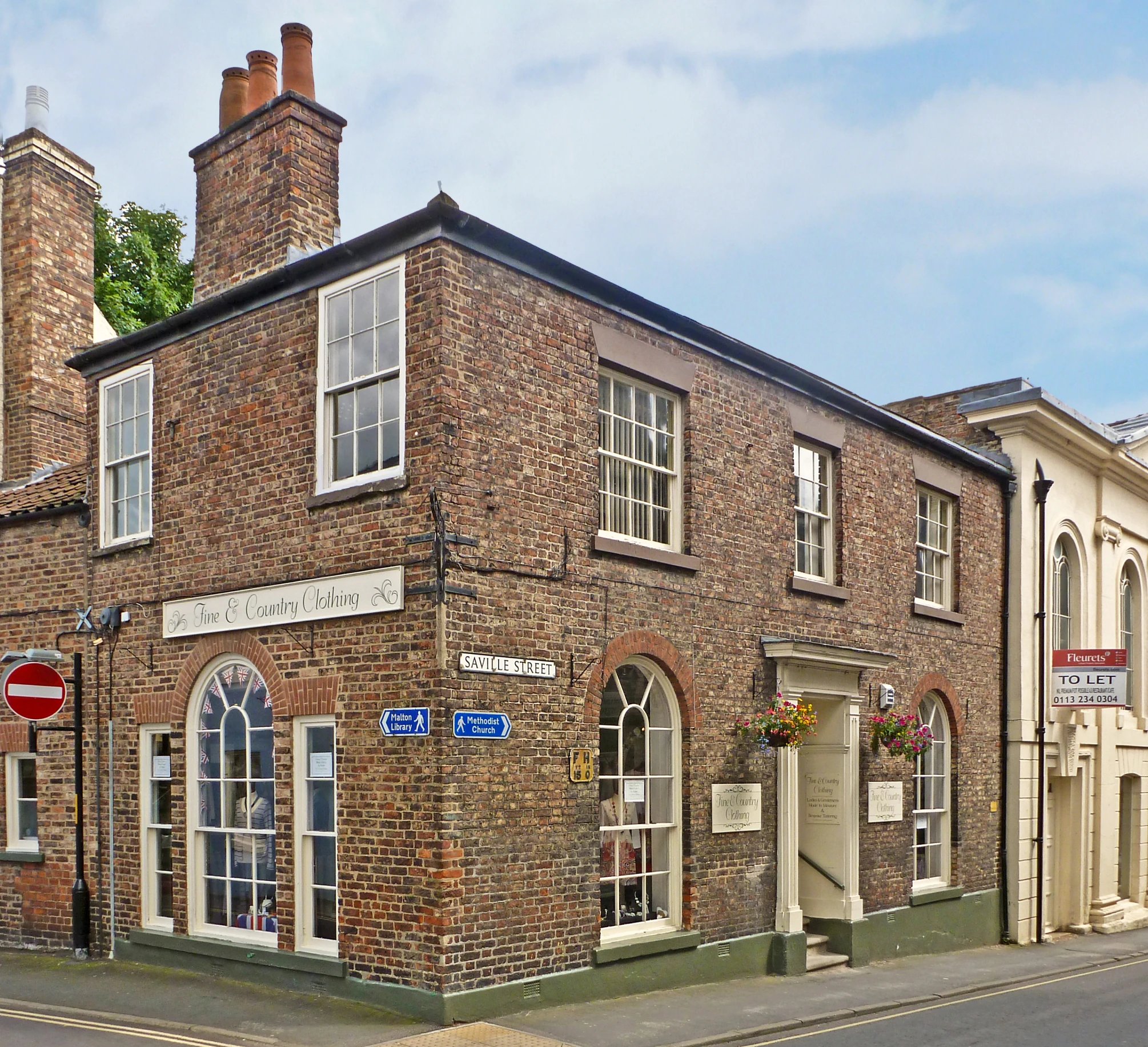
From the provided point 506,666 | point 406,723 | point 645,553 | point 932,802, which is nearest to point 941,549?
point 932,802

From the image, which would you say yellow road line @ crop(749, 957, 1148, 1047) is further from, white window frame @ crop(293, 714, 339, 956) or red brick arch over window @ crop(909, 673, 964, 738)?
white window frame @ crop(293, 714, 339, 956)

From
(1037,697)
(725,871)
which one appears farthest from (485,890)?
(1037,697)

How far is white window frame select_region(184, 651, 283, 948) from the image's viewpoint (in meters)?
12.1

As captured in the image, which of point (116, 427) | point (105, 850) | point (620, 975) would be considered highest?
point (116, 427)

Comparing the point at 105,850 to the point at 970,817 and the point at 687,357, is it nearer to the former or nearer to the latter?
the point at 687,357

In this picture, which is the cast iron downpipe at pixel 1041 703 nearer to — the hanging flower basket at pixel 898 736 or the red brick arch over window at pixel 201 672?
the hanging flower basket at pixel 898 736

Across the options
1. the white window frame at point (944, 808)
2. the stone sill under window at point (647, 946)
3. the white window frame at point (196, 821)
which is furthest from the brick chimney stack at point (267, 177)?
the white window frame at point (944, 808)

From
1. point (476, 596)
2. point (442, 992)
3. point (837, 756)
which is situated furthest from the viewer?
point (837, 756)

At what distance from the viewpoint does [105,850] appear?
43.1 feet

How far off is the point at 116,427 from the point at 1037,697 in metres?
14.1

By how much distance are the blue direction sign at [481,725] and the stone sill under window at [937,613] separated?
8140 millimetres

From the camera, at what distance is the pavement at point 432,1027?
9719 millimetres

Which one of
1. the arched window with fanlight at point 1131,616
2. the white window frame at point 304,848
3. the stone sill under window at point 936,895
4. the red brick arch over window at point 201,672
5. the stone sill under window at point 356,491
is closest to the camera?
the stone sill under window at point 356,491

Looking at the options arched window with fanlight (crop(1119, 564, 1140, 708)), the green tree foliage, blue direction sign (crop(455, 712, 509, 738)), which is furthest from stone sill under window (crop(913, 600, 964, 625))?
the green tree foliage
